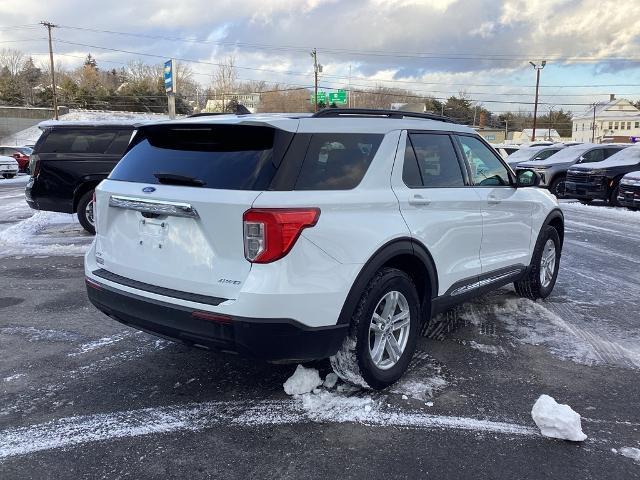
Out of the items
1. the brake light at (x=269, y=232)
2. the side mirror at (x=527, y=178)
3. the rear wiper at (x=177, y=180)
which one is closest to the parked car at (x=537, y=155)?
the side mirror at (x=527, y=178)

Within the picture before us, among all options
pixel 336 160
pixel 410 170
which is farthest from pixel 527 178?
pixel 336 160

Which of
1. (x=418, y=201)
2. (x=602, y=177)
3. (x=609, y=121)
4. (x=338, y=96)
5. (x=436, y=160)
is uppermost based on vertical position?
(x=338, y=96)

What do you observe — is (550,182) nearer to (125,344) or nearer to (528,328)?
(528,328)

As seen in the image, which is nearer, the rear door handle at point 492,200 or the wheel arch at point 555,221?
the rear door handle at point 492,200

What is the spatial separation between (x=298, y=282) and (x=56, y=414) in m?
1.79

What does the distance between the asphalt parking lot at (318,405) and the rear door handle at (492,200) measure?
1.17 metres

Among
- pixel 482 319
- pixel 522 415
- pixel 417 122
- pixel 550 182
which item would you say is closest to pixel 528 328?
pixel 482 319

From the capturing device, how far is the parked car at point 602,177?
15.6 metres

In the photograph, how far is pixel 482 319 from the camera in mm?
5391

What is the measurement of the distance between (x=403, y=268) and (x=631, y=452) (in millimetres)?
1710

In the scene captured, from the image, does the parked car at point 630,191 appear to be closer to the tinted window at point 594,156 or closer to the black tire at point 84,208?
the tinted window at point 594,156

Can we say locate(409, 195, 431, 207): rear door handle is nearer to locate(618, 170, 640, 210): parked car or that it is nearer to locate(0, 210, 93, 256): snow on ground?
locate(0, 210, 93, 256): snow on ground

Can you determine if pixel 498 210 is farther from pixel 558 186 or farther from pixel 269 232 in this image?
pixel 558 186

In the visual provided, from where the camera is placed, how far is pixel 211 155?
3.38 m
